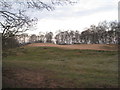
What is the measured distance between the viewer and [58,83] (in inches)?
289

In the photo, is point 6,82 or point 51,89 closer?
point 51,89

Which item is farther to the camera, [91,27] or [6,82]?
[91,27]

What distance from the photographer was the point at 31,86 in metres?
6.73

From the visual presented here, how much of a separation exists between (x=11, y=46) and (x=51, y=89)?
2885mm

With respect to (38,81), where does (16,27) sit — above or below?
above

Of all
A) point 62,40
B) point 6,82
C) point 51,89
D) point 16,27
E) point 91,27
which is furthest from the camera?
point 62,40

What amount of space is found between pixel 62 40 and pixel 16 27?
163ft

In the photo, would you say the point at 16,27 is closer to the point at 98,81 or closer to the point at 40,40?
the point at 98,81

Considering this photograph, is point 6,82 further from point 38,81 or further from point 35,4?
point 35,4

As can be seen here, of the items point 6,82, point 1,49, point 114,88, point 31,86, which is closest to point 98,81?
point 114,88

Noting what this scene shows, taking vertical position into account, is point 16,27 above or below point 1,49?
above

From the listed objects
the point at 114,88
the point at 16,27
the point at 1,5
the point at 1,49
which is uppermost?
the point at 1,5

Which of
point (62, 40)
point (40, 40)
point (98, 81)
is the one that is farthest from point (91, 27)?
point (98, 81)

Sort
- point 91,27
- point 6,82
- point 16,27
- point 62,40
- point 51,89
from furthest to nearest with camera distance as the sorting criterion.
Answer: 1. point 62,40
2. point 91,27
3. point 16,27
4. point 6,82
5. point 51,89
